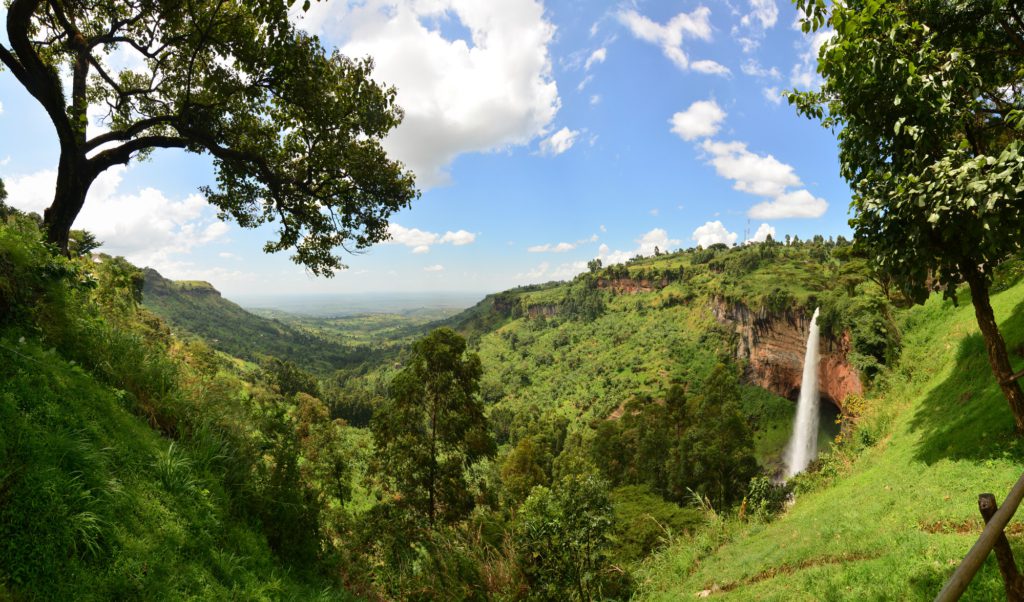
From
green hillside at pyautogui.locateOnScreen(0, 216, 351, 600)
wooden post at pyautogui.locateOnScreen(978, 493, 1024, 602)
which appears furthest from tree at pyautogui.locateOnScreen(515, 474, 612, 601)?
wooden post at pyautogui.locateOnScreen(978, 493, 1024, 602)

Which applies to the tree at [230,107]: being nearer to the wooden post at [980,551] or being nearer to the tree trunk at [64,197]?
the tree trunk at [64,197]

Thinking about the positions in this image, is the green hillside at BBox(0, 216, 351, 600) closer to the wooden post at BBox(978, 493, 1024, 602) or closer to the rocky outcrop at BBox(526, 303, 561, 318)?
the wooden post at BBox(978, 493, 1024, 602)

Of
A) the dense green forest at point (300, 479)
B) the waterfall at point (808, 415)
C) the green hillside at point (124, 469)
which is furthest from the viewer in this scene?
the waterfall at point (808, 415)

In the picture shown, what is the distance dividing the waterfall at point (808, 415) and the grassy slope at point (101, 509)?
209 feet

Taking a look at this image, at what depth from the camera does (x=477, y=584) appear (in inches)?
297

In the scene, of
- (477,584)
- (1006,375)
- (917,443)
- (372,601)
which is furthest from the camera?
(917,443)

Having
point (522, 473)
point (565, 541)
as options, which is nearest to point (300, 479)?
point (565, 541)

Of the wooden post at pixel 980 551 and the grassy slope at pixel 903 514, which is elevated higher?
the wooden post at pixel 980 551

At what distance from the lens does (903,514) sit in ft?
25.1

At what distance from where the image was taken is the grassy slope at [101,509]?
112 inches

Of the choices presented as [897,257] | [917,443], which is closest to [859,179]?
[897,257]

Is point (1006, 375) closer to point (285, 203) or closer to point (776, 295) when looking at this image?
point (285, 203)

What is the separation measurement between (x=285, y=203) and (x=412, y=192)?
2.74 metres

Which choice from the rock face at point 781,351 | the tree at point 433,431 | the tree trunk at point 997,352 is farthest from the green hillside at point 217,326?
the tree trunk at point 997,352
